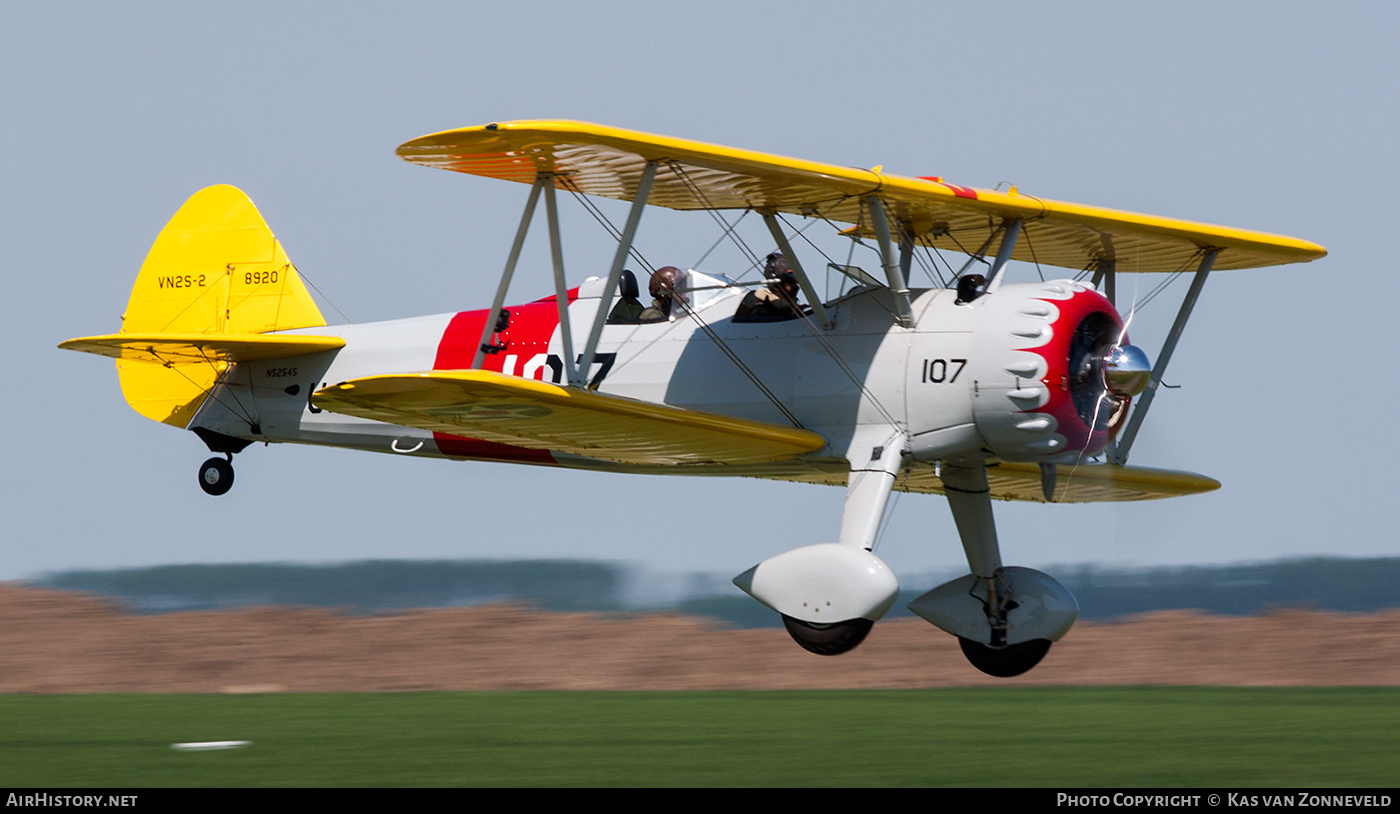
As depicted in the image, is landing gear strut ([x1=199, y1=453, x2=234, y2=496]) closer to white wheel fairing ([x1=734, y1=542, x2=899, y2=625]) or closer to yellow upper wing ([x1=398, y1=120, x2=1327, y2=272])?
yellow upper wing ([x1=398, y1=120, x2=1327, y2=272])

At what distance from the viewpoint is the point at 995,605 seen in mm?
10891

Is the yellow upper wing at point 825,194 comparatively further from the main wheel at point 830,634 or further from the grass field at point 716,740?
the grass field at point 716,740

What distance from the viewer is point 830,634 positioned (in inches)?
356

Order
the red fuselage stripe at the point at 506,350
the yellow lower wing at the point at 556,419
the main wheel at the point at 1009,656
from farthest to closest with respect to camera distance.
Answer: the red fuselage stripe at the point at 506,350, the main wheel at the point at 1009,656, the yellow lower wing at the point at 556,419

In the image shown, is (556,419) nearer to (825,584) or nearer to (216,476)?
(825,584)

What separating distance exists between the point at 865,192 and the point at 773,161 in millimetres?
744

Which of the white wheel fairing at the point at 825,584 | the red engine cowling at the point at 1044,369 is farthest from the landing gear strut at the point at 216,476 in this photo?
the red engine cowling at the point at 1044,369

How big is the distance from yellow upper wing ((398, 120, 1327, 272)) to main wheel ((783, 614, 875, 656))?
8.14 ft

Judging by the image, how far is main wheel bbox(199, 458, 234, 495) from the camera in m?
13.0

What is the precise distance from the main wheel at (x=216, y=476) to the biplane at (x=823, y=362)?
0.96m

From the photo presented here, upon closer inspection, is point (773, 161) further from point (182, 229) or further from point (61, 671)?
point (61, 671)

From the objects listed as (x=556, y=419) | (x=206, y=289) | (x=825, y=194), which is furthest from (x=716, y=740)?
(x=206, y=289)

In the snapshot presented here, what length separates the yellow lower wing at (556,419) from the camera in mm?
8617
